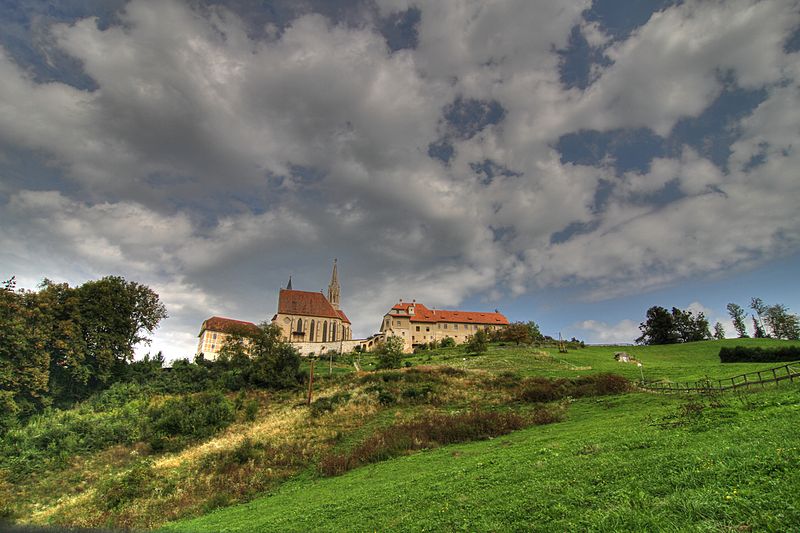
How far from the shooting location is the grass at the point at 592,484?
849 centimetres

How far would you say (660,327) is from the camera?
111 m

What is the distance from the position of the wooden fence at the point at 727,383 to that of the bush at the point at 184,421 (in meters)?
42.5

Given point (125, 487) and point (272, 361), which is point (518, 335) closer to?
point (272, 361)

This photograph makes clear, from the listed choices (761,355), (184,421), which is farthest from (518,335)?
(184,421)

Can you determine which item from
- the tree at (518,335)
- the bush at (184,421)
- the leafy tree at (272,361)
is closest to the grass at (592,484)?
the bush at (184,421)

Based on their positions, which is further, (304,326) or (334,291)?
(334,291)

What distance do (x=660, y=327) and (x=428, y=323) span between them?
66.3 meters

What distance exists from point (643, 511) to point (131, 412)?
56.9 meters

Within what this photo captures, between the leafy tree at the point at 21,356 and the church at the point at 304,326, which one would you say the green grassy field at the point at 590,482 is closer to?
the leafy tree at the point at 21,356

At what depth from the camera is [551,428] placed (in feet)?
80.3

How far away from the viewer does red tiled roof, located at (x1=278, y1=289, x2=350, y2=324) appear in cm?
11088

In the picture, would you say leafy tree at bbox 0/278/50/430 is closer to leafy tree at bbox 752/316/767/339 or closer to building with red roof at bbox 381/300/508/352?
building with red roof at bbox 381/300/508/352

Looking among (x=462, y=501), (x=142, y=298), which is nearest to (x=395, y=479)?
(x=462, y=501)

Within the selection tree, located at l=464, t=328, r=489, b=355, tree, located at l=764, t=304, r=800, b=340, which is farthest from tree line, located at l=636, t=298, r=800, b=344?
tree, located at l=464, t=328, r=489, b=355
